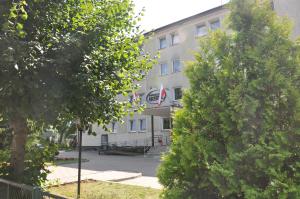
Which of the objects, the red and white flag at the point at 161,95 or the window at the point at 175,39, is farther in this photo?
the window at the point at 175,39

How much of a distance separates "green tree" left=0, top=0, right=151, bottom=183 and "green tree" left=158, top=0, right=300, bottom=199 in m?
2.64

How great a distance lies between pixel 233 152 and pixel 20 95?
374cm

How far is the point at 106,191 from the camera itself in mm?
9367

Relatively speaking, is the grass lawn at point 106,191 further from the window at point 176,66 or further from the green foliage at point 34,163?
the window at point 176,66

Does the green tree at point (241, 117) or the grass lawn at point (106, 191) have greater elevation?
the green tree at point (241, 117)

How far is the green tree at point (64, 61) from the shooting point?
17.1 feet

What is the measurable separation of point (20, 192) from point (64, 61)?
2.35m

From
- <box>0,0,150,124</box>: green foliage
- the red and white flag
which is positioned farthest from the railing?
the red and white flag

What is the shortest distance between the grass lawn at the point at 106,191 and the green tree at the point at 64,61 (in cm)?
226

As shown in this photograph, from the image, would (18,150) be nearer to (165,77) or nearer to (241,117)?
(241,117)

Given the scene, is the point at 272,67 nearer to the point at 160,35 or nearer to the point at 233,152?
the point at 233,152

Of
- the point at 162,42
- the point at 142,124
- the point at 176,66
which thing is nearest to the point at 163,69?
the point at 176,66

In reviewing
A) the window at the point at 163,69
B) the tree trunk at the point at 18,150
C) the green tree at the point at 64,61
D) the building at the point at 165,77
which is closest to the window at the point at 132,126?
the building at the point at 165,77

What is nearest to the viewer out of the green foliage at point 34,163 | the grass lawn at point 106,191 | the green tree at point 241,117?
the green tree at point 241,117
